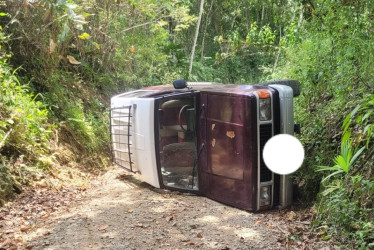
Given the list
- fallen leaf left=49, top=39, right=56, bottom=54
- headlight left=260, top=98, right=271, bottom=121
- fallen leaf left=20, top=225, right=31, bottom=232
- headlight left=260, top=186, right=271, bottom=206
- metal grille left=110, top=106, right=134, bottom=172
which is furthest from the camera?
fallen leaf left=49, top=39, right=56, bottom=54

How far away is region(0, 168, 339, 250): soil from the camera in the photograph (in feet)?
12.7

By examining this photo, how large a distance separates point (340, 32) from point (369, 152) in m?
2.95

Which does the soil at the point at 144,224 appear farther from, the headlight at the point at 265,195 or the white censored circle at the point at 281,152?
the white censored circle at the point at 281,152

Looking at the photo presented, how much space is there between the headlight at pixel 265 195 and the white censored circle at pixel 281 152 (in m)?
0.27

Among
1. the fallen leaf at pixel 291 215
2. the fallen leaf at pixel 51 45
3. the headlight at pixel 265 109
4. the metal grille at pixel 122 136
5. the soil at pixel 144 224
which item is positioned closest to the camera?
the soil at pixel 144 224

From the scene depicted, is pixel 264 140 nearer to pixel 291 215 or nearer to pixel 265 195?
pixel 265 195

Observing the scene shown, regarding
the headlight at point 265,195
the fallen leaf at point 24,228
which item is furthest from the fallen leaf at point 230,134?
the fallen leaf at point 24,228

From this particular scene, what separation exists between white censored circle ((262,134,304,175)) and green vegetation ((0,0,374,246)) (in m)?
0.32

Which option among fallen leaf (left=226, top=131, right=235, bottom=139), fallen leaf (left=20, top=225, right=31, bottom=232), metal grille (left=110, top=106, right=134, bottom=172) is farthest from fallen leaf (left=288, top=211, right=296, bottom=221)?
fallen leaf (left=20, top=225, right=31, bottom=232)

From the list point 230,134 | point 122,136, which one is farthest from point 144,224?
point 122,136

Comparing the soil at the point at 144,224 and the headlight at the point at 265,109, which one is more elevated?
the headlight at the point at 265,109

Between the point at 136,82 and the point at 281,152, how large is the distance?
8.25 m

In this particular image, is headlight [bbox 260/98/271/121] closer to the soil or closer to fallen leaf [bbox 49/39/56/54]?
the soil

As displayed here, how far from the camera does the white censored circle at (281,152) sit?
4.83 meters
